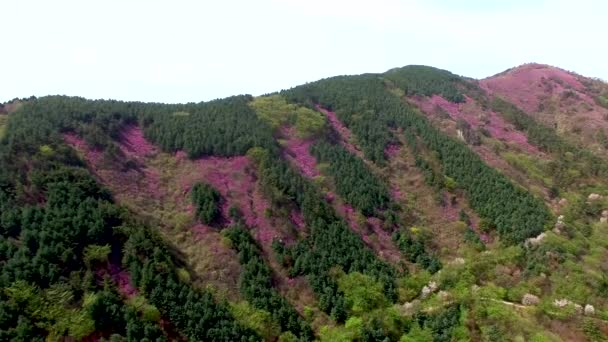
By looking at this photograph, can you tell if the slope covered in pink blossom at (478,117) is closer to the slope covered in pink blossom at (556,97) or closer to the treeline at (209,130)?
the slope covered in pink blossom at (556,97)

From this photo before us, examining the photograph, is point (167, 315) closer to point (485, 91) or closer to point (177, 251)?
point (177, 251)

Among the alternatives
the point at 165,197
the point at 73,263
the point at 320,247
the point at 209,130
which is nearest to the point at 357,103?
the point at 209,130

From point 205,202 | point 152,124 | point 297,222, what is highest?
point 152,124

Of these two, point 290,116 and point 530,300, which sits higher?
point 290,116

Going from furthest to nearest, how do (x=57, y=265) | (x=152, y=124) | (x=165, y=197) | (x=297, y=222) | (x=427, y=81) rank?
(x=427, y=81), (x=152, y=124), (x=165, y=197), (x=297, y=222), (x=57, y=265)

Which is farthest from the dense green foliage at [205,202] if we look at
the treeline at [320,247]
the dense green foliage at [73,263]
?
the dense green foliage at [73,263]

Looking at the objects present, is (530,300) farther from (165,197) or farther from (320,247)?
(165,197)

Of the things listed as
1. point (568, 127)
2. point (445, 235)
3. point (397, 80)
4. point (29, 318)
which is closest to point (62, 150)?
point (29, 318)
